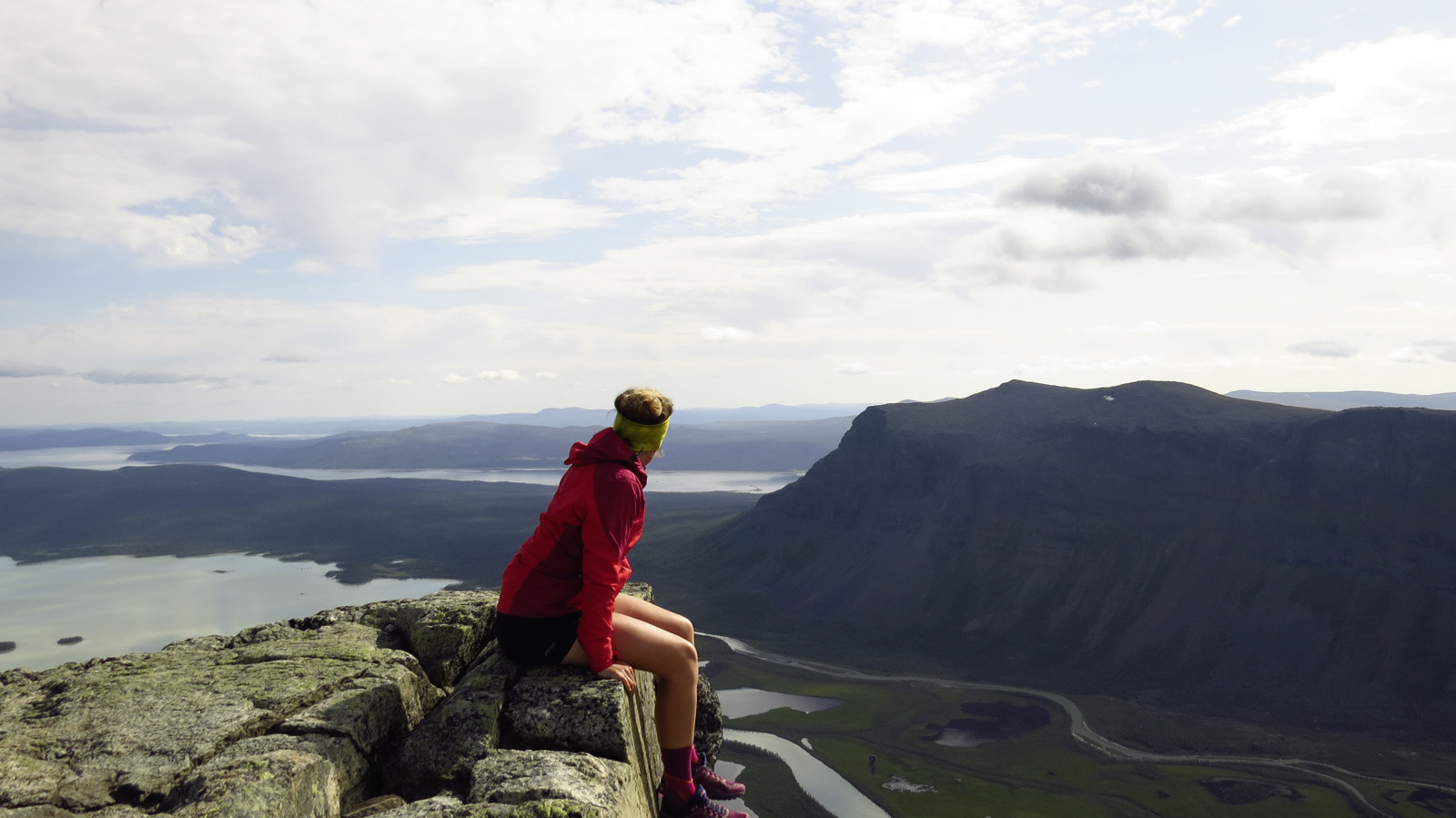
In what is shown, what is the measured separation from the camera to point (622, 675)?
10227mm

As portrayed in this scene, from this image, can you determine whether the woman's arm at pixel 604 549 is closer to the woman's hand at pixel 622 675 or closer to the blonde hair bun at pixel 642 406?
the woman's hand at pixel 622 675

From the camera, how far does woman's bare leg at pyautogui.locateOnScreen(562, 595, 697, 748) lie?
34.2 feet

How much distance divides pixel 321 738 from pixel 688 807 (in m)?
4.32

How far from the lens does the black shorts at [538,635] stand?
10547 millimetres

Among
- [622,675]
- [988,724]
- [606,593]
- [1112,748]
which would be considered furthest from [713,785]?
[988,724]

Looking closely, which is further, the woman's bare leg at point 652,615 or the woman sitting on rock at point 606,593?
the woman's bare leg at point 652,615

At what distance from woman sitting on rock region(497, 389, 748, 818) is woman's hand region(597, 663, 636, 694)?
1cm

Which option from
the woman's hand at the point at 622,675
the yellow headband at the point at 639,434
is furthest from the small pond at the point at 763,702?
the yellow headband at the point at 639,434

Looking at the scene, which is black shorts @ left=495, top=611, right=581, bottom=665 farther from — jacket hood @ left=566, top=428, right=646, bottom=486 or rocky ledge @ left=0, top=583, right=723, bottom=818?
jacket hood @ left=566, top=428, right=646, bottom=486

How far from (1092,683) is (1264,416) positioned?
276 ft

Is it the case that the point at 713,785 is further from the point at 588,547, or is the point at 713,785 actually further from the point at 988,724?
the point at 988,724

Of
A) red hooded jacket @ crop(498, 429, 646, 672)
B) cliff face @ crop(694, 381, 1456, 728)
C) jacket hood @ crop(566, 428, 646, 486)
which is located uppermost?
jacket hood @ crop(566, 428, 646, 486)

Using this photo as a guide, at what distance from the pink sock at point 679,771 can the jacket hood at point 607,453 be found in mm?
3449

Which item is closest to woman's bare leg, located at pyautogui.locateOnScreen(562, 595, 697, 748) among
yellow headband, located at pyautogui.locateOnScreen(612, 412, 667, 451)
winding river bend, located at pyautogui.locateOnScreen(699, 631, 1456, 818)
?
yellow headband, located at pyautogui.locateOnScreen(612, 412, 667, 451)
